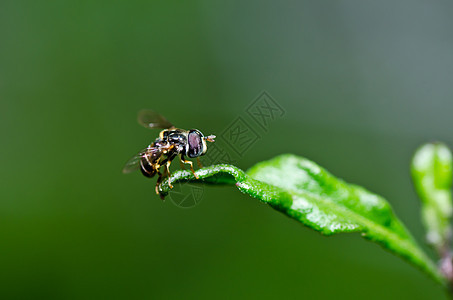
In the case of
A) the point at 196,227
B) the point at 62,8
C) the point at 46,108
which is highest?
the point at 62,8

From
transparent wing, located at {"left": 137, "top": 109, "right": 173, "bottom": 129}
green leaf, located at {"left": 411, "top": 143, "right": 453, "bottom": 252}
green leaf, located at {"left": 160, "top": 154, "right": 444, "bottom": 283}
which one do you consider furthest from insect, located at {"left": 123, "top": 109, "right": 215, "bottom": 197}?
green leaf, located at {"left": 411, "top": 143, "right": 453, "bottom": 252}

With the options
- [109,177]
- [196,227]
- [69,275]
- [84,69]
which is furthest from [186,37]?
[69,275]

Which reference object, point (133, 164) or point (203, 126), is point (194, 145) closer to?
point (133, 164)

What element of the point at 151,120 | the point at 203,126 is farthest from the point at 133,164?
the point at 203,126

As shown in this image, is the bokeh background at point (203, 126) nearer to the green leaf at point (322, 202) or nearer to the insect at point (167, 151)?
the insect at point (167, 151)

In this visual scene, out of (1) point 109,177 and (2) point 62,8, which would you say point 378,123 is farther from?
(2) point 62,8

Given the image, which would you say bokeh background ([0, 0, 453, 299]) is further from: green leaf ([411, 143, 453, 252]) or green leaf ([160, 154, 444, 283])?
green leaf ([160, 154, 444, 283])
